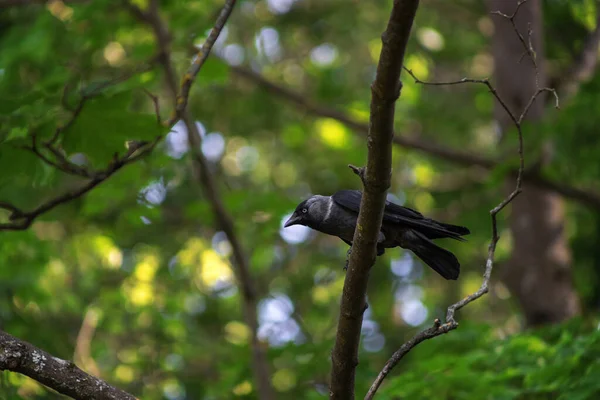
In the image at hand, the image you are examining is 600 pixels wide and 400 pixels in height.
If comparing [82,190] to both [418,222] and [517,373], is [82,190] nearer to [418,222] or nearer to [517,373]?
[418,222]

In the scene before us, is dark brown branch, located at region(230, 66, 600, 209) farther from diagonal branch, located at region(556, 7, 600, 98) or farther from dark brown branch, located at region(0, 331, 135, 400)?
dark brown branch, located at region(0, 331, 135, 400)

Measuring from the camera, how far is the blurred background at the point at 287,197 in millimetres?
4564

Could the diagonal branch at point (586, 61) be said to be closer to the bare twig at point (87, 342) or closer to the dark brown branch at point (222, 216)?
the dark brown branch at point (222, 216)

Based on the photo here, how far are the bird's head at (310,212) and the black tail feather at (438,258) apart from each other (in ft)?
2.36

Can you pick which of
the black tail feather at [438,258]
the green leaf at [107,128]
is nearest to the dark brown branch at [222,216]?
the green leaf at [107,128]

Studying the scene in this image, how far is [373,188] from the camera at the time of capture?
2742 millimetres

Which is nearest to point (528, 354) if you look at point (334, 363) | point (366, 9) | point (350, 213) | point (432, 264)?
point (432, 264)

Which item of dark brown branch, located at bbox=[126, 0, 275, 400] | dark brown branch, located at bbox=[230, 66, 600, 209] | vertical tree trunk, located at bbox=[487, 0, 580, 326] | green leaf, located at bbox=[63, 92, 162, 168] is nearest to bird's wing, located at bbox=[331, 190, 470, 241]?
green leaf, located at bbox=[63, 92, 162, 168]

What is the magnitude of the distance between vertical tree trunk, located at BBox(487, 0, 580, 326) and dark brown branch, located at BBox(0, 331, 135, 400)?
5.61 m

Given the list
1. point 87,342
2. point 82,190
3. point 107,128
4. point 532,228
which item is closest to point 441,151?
point 532,228

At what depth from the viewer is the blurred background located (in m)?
4.56

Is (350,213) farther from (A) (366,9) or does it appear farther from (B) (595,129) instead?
(A) (366,9)

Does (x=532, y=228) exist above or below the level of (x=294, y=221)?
above

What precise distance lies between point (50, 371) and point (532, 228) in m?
6.18
